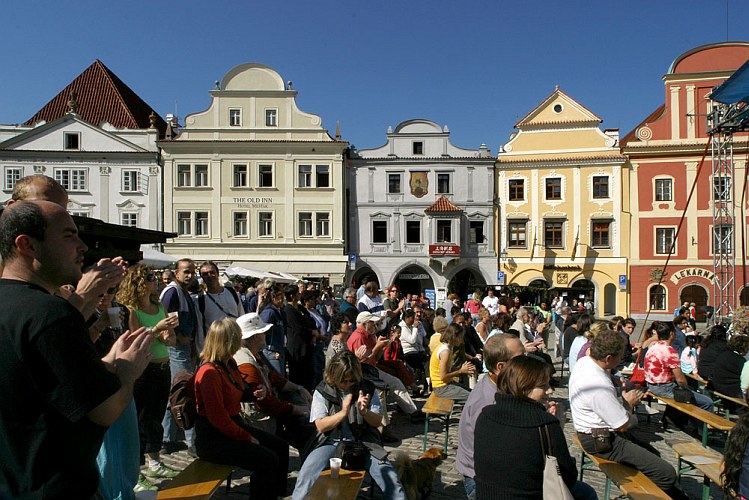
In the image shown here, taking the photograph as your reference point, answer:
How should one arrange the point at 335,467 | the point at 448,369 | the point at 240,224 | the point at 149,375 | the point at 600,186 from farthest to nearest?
the point at 240,224 < the point at 600,186 < the point at 448,369 < the point at 149,375 < the point at 335,467

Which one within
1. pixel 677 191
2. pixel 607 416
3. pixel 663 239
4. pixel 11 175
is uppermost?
pixel 11 175

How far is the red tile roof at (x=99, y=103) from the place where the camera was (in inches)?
1304

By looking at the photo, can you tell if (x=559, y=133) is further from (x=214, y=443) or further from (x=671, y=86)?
(x=214, y=443)

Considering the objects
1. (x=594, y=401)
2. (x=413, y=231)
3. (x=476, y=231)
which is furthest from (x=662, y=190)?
(x=594, y=401)

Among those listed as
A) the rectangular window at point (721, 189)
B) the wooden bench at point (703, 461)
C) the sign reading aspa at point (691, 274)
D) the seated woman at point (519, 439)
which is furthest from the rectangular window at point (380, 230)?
the seated woman at point (519, 439)

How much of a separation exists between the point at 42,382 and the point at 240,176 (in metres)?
30.0

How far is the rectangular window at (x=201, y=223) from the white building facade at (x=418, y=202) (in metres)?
7.96

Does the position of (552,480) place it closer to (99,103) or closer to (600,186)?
(600,186)

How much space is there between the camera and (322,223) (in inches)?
1208

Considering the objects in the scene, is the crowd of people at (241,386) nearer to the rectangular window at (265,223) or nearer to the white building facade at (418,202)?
the white building facade at (418,202)

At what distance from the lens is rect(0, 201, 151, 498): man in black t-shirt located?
1649 millimetres

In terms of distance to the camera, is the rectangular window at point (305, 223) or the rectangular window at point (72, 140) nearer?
the rectangular window at point (72, 140)

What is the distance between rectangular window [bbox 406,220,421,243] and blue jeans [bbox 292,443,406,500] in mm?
27522

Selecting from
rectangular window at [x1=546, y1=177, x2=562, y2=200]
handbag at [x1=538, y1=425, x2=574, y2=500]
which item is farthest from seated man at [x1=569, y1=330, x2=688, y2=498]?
rectangular window at [x1=546, y1=177, x2=562, y2=200]
